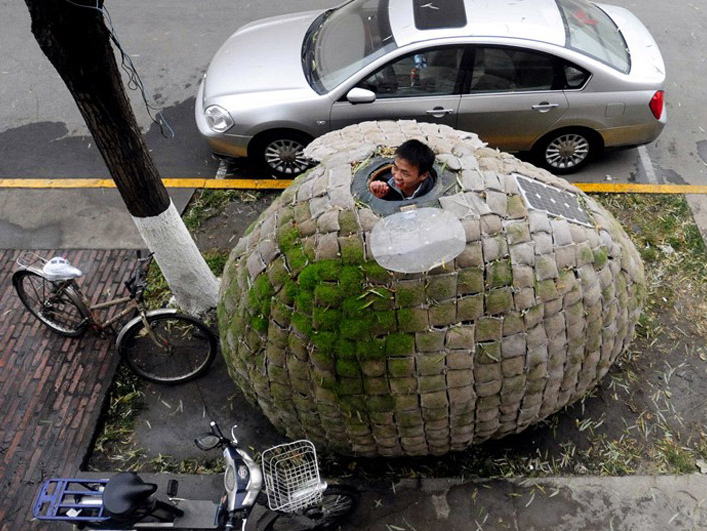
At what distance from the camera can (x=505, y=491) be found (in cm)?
435

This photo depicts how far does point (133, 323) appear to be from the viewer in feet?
15.5

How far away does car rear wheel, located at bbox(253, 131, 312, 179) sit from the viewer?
6383 millimetres

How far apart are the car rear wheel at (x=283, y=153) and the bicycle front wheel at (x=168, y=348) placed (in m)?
2.21

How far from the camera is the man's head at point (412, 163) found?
3.42 meters

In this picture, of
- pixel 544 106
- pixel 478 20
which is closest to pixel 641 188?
pixel 544 106

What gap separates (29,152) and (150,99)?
1608 millimetres

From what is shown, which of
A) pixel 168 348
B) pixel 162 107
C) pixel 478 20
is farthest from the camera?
pixel 162 107

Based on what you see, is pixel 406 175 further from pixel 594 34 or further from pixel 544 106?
pixel 594 34

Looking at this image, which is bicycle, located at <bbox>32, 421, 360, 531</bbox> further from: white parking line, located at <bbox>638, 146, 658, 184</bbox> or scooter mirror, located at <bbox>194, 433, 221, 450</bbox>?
white parking line, located at <bbox>638, 146, 658, 184</bbox>

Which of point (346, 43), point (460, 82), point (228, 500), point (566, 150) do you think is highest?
point (346, 43)

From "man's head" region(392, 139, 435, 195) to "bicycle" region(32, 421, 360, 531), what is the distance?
5.67ft

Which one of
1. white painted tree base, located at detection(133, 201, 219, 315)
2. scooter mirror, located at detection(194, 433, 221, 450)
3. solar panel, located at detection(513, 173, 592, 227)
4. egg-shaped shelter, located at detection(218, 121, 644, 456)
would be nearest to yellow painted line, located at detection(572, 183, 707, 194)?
egg-shaped shelter, located at detection(218, 121, 644, 456)

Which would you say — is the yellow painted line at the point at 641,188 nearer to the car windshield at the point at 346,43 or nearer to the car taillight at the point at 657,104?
the car taillight at the point at 657,104

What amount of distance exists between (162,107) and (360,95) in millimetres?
3105
